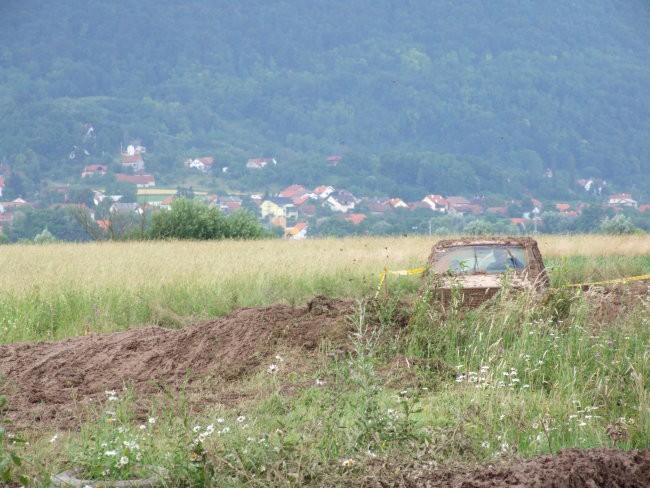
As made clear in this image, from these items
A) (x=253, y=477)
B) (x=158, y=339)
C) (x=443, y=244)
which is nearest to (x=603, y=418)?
(x=253, y=477)

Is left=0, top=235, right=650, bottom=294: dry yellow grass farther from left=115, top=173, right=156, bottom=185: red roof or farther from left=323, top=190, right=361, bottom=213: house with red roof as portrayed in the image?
left=115, top=173, right=156, bottom=185: red roof

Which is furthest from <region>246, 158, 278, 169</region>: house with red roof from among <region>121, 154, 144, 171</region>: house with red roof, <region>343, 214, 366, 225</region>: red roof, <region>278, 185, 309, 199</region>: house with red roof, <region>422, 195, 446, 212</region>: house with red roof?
<region>343, 214, 366, 225</region>: red roof

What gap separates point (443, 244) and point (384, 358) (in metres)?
4.22

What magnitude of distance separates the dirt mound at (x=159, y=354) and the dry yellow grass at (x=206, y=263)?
243 inches

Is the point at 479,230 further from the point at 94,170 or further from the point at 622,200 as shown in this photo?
the point at 94,170

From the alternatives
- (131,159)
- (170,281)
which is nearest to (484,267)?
(170,281)

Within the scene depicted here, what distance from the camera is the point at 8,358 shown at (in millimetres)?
10047

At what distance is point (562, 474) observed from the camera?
4906 millimetres

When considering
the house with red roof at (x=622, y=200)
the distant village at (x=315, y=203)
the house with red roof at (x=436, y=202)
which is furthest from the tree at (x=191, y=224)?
the house with red roof at (x=622, y=200)

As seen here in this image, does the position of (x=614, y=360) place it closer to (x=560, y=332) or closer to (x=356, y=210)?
(x=560, y=332)

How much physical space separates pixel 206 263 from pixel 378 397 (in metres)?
14.4

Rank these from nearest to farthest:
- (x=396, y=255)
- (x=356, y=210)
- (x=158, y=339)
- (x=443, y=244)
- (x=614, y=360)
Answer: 1. (x=614, y=360)
2. (x=158, y=339)
3. (x=443, y=244)
4. (x=396, y=255)
5. (x=356, y=210)

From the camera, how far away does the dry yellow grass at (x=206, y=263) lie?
17531 millimetres

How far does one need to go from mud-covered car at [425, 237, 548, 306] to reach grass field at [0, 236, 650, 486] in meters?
0.46
